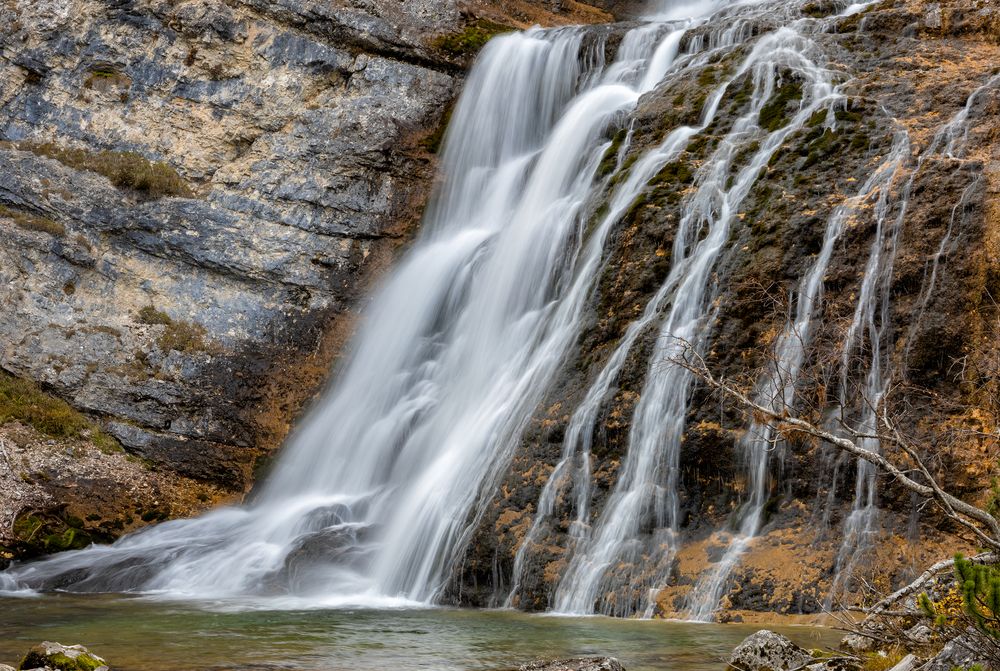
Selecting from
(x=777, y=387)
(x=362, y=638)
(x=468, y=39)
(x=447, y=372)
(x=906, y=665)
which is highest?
(x=468, y=39)

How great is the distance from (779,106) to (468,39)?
31.3 ft

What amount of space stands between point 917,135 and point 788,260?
2404mm

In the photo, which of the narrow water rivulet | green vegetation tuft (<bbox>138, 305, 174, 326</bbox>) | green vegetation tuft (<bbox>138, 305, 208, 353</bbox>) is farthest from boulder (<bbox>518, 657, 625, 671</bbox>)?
green vegetation tuft (<bbox>138, 305, 174, 326</bbox>)

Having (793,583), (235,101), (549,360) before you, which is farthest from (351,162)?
(793,583)

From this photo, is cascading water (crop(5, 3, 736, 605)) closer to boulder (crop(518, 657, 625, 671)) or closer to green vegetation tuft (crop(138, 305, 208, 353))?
green vegetation tuft (crop(138, 305, 208, 353))

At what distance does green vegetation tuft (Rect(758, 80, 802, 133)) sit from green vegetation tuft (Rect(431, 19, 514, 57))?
896 cm

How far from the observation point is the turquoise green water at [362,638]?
625 centimetres

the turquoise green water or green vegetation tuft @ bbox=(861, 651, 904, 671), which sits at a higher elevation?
green vegetation tuft @ bbox=(861, 651, 904, 671)

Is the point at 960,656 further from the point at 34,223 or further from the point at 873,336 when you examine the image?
the point at 34,223

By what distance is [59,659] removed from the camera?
5320 mm

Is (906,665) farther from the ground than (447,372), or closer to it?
closer to it

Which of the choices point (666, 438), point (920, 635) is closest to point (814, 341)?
point (666, 438)

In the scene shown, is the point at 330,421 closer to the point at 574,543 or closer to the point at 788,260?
the point at 574,543

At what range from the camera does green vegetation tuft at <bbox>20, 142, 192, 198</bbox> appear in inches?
659
